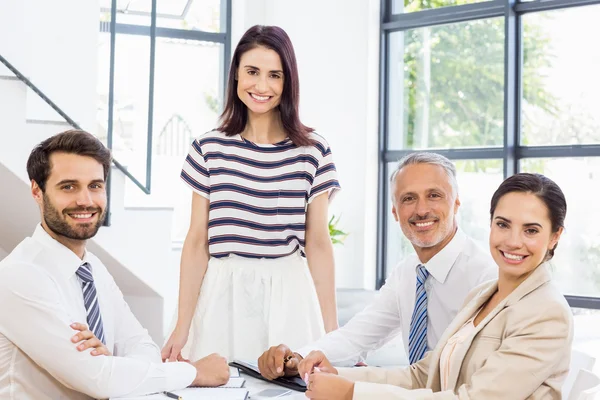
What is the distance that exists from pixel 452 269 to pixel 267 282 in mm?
568

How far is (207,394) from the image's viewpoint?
1.71 meters

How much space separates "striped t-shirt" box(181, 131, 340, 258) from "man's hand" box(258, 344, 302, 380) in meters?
0.49

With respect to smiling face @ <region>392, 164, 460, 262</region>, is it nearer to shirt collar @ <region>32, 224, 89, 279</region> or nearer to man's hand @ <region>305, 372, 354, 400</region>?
man's hand @ <region>305, 372, 354, 400</region>

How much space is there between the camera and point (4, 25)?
4.97 meters

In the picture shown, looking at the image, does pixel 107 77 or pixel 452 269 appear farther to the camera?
pixel 107 77

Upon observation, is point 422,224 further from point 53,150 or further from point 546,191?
point 53,150

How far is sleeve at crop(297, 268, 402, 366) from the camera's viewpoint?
221 cm

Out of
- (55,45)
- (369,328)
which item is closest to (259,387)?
(369,328)

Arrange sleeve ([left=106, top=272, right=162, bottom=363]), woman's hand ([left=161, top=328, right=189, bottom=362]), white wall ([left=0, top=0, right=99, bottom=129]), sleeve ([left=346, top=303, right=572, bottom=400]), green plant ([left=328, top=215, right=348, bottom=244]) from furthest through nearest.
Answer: green plant ([left=328, top=215, right=348, bottom=244]) < white wall ([left=0, top=0, right=99, bottom=129]) < woman's hand ([left=161, top=328, right=189, bottom=362]) < sleeve ([left=106, top=272, right=162, bottom=363]) < sleeve ([left=346, top=303, right=572, bottom=400])

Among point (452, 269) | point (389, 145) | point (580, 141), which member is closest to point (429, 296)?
point (452, 269)

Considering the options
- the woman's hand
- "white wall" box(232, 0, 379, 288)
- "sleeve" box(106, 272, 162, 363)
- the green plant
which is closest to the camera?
"sleeve" box(106, 272, 162, 363)

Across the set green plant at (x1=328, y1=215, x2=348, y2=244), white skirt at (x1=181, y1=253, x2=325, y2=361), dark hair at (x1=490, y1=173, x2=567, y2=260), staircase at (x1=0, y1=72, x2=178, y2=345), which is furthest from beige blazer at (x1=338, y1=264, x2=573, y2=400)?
green plant at (x1=328, y1=215, x2=348, y2=244)

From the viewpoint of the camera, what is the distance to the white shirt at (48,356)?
5.49 ft

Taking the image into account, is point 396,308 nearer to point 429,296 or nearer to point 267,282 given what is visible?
point 429,296
